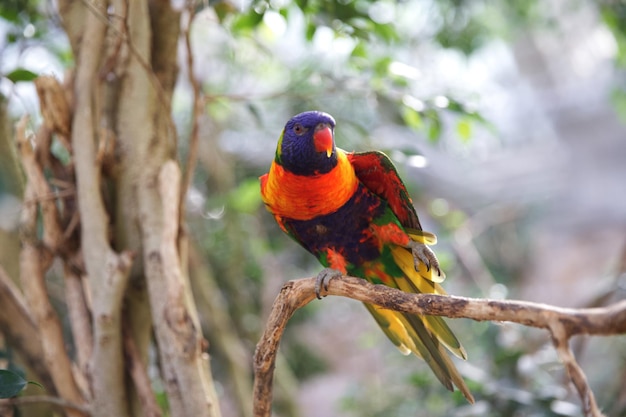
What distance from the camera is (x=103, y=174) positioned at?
1.88 meters

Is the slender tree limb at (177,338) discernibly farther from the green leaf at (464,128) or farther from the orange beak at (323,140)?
the green leaf at (464,128)

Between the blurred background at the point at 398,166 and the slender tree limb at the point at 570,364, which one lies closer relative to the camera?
the slender tree limb at the point at 570,364

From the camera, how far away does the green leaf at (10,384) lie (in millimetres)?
1338

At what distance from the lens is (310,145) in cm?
154

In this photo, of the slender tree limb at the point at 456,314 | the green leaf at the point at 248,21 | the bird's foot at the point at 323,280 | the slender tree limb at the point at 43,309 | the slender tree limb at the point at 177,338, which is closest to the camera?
the slender tree limb at the point at 456,314

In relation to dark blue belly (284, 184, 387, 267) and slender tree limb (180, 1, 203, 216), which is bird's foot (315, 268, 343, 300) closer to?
dark blue belly (284, 184, 387, 267)

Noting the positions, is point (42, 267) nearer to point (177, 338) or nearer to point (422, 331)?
point (177, 338)

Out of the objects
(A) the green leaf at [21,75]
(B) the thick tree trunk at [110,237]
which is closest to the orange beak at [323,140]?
(B) the thick tree trunk at [110,237]

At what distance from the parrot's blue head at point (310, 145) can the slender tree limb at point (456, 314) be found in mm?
309

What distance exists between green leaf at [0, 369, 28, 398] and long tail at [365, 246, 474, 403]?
0.85 m

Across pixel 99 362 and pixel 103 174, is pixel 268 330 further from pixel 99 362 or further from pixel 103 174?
pixel 103 174

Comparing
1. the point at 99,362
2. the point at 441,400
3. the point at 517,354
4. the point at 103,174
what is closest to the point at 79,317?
the point at 99,362

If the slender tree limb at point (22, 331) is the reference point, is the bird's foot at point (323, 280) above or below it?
above

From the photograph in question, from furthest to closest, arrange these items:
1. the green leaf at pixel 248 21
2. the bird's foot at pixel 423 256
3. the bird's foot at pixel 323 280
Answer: the green leaf at pixel 248 21 < the bird's foot at pixel 423 256 < the bird's foot at pixel 323 280
